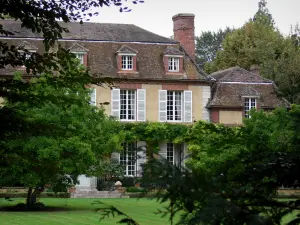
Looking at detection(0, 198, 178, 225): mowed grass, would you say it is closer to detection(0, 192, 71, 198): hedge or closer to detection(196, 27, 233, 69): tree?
detection(0, 192, 71, 198): hedge

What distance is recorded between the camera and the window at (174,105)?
4403 centimetres

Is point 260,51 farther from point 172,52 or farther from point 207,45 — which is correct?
point 207,45

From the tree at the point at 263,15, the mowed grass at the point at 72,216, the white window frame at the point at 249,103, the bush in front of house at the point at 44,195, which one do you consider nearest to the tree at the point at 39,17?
the mowed grass at the point at 72,216

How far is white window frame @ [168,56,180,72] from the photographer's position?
44.1 meters

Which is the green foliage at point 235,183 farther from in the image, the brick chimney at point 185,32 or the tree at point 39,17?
the brick chimney at point 185,32

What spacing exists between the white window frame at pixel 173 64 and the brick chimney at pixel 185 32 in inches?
66.8

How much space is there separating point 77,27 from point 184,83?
6522 millimetres

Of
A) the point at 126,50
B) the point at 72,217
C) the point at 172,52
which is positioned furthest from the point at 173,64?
the point at 72,217

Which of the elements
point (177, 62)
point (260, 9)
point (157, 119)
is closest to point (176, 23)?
point (177, 62)

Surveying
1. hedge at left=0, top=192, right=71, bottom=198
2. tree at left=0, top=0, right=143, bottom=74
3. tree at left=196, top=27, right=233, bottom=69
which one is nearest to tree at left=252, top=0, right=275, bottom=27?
tree at left=196, top=27, right=233, bottom=69

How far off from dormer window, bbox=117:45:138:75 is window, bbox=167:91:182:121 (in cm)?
247

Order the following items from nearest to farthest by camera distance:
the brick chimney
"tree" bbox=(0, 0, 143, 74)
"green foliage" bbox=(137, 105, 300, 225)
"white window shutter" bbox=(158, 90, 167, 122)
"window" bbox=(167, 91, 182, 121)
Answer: "green foliage" bbox=(137, 105, 300, 225)
"tree" bbox=(0, 0, 143, 74)
"white window shutter" bbox=(158, 90, 167, 122)
"window" bbox=(167, 91, 182, 121)
the brick chimney

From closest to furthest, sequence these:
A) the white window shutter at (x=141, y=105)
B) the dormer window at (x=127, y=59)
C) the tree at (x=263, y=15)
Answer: the dormer window at (x=127, y=59) → the white window shutter at (x=141, y=105) → the tree at (x=263, y=15)

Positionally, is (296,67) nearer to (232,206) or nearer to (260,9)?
(260,9)
